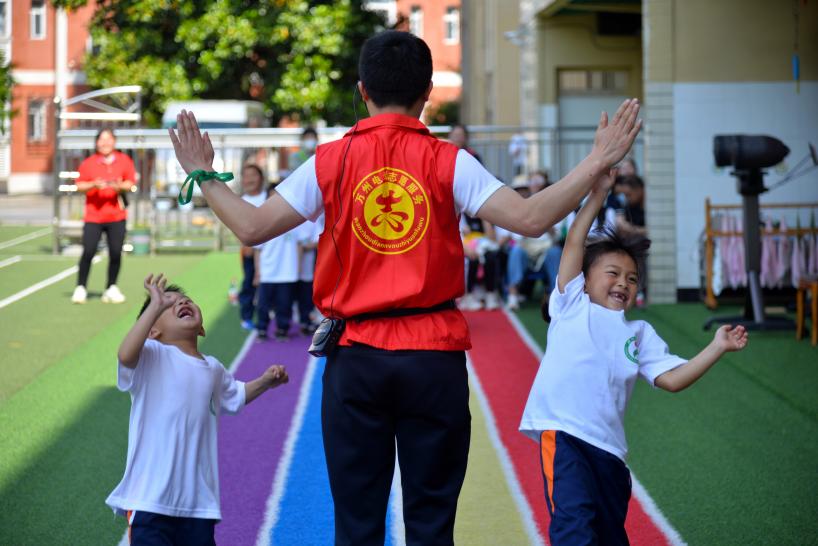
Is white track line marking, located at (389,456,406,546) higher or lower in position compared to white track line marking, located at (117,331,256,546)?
lower

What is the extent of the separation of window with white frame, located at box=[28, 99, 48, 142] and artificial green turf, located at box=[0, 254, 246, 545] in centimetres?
3999

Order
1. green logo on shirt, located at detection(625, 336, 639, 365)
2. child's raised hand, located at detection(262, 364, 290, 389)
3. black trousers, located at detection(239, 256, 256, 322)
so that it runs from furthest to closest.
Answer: black trousers, located at detection(239, 256, 256, 322) → child's raised hand, located at detection(262, 364, 290, 389) → green logo on shirt, located at detection(625, 336, 639, 365)

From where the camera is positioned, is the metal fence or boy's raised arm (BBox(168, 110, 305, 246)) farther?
the metal fence

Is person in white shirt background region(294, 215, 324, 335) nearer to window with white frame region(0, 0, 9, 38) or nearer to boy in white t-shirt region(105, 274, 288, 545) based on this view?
boy in white t-shirt region(105, 274, 288, 545)

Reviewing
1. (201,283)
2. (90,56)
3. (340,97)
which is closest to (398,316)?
(201,283)

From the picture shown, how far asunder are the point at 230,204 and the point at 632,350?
70.6 inches

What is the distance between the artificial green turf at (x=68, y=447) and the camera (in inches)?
259

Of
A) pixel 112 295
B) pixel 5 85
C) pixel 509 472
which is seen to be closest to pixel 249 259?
pixel 112 295

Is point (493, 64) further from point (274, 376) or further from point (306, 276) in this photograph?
point (274, 376)

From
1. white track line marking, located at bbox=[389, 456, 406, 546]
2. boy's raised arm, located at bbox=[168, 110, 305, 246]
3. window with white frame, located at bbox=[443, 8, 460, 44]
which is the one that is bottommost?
white track line marking, located at bbox=[389, 456, 406, 546]

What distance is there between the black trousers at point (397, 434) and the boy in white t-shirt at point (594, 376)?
0.73 metres

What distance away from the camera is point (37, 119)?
170ft

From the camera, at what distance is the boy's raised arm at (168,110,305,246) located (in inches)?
160

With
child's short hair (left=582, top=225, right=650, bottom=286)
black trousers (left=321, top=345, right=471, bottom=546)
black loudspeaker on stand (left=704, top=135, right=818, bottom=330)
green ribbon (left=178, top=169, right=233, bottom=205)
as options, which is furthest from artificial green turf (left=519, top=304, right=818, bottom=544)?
green ribbon (left=178, top=169, right=233, bottom=205)
